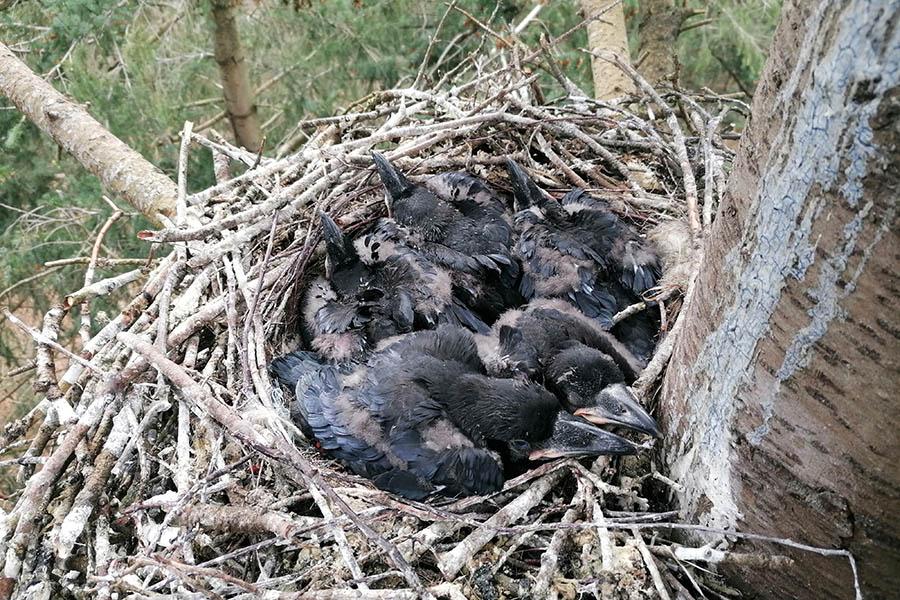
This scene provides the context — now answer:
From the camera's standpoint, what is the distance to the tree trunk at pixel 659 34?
14.6 ft

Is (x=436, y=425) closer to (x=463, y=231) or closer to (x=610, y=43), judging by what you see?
(x=463, y=231)

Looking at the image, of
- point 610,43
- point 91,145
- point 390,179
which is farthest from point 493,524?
point 610,43

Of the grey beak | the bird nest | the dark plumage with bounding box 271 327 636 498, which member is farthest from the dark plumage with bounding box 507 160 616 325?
the grey beak

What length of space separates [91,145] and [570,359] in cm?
238

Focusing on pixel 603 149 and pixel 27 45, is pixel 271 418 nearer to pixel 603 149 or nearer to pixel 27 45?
pixel 603 149

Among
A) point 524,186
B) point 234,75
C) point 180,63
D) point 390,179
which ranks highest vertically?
point 180,63

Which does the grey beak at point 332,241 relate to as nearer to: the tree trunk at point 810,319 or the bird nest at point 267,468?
the bird nest at point 267,468

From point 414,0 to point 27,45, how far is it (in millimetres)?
2654

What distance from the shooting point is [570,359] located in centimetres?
236

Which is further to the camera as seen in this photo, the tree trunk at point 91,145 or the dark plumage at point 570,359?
the tree trunk at point 91,145

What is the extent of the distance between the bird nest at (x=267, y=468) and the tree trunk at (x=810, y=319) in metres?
0.24

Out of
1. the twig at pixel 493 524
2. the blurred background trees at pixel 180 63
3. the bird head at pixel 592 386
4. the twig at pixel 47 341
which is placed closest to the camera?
the twig at pixel 493 524

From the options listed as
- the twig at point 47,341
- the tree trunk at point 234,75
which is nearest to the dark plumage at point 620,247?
the twig at point 47,341

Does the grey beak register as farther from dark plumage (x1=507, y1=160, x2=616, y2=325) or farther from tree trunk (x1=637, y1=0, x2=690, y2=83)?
tree trunk (x1=637, y1=0, x2=690, y2=83)
